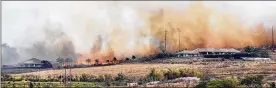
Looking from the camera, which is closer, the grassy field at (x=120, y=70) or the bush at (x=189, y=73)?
the bush at (x=189, y=73)

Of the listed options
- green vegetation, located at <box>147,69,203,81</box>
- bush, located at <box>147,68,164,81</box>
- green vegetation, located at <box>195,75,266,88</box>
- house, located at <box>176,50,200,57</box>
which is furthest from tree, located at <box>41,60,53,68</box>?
green vegetation, located at <box>195,75,266,88</box>

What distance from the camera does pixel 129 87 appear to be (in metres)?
52.2

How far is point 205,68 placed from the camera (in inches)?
2574

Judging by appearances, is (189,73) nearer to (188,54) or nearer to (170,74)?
(170,74)

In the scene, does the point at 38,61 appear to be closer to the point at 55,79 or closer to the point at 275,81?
the point at 55,79

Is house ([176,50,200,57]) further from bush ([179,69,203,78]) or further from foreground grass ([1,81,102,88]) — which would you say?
foreground grass ([1,81,102,88])

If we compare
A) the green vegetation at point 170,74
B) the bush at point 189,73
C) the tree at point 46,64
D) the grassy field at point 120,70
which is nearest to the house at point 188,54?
the grassy field at point 120,70

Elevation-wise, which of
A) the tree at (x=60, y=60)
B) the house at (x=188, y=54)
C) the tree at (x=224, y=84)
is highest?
the house at (x=188, y=54)

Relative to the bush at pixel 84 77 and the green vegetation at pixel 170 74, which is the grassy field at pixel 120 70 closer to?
the bush at pixel 84 77

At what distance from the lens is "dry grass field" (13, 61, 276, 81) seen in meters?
62.4

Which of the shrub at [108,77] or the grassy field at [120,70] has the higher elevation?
the grassy field at [120,70]

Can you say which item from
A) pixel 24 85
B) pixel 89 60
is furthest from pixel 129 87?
pixel 89 60

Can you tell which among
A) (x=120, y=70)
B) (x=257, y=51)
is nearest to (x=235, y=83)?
(x=120, y=70)

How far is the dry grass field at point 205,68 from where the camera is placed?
62.4 metres
